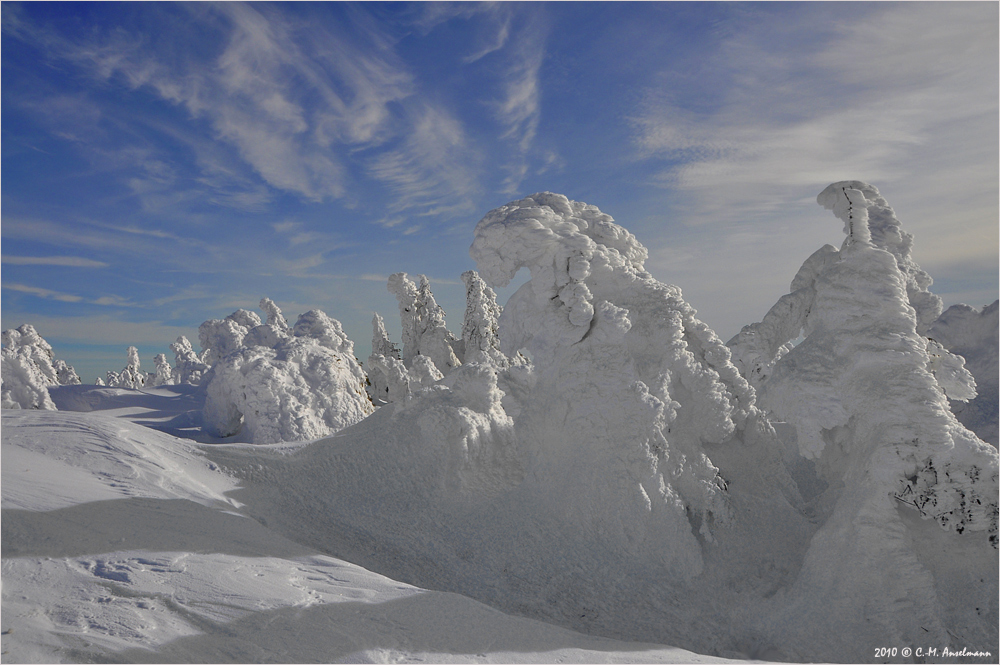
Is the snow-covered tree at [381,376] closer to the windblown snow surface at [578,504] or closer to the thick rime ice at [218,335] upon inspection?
the thick rime ice at [218,335]

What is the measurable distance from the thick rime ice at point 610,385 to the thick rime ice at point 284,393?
28.2 feet

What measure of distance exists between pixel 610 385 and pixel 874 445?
4474 millimetres

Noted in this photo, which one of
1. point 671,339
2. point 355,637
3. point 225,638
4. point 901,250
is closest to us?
point 225,638

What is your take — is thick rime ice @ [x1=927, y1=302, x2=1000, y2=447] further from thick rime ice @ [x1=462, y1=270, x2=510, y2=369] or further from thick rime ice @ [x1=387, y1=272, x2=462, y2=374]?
thick rime ice @ [x1=387, y1=272, x2=462, y2=374]

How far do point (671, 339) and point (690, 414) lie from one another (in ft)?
5.31

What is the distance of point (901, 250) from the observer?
1244cm

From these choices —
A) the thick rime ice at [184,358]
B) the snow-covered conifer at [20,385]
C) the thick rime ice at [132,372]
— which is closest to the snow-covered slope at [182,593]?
the snow-covered conifer at [20,385]

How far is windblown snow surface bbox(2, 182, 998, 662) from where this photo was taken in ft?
20.7

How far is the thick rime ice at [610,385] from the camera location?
32.9ft

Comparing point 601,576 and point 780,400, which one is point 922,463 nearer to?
point 780,400

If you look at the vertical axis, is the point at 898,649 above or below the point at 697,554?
below

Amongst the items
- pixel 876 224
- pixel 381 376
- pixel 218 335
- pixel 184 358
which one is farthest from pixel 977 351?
pixel 184 358

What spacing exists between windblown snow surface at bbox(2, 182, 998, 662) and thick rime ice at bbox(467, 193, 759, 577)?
5cm

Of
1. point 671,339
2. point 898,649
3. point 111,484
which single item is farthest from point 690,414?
point 111,484
